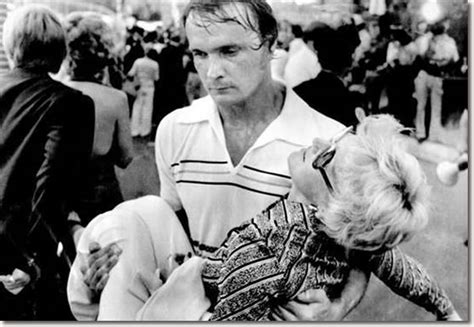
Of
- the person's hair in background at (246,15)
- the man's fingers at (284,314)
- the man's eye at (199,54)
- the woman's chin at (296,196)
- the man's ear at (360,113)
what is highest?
the person's hair in background at (246,15)

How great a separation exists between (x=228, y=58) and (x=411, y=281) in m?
0.94

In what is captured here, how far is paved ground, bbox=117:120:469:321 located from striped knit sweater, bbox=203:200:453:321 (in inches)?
2.9

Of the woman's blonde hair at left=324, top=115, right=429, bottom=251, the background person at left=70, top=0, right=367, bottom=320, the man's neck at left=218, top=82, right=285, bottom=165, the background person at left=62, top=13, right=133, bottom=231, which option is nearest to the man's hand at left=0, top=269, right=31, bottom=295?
the background person at left=70, top=0, right=367, bottom=320

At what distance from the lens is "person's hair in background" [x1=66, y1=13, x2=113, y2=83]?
2.47m

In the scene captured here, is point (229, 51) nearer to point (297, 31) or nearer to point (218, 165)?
point (297, 31)

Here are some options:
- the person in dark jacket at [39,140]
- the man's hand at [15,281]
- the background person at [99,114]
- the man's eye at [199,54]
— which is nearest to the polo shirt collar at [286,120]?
the man's eye at [199,54]

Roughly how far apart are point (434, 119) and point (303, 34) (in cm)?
51

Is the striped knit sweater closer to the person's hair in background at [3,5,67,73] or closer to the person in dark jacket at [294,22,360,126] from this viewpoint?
the person in dark jacket at [294,22,360,126]

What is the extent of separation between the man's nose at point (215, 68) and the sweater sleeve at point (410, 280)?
757mm

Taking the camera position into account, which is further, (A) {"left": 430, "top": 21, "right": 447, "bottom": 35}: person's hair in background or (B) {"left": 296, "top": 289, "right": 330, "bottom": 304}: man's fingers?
(A) {"left": 430, "top": 21, "right": 447, "bottom": 35}: person's hair in background

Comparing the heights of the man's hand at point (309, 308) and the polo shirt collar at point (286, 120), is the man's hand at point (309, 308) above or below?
below

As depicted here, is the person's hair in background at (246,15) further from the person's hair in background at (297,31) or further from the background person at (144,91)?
the background person at (144,91)

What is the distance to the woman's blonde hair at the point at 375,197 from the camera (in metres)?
2.19

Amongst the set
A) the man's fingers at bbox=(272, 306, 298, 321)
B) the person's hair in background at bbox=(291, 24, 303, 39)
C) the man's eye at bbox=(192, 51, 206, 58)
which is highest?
the person's hair in background at bbox=(291, 24, 303, 39)
